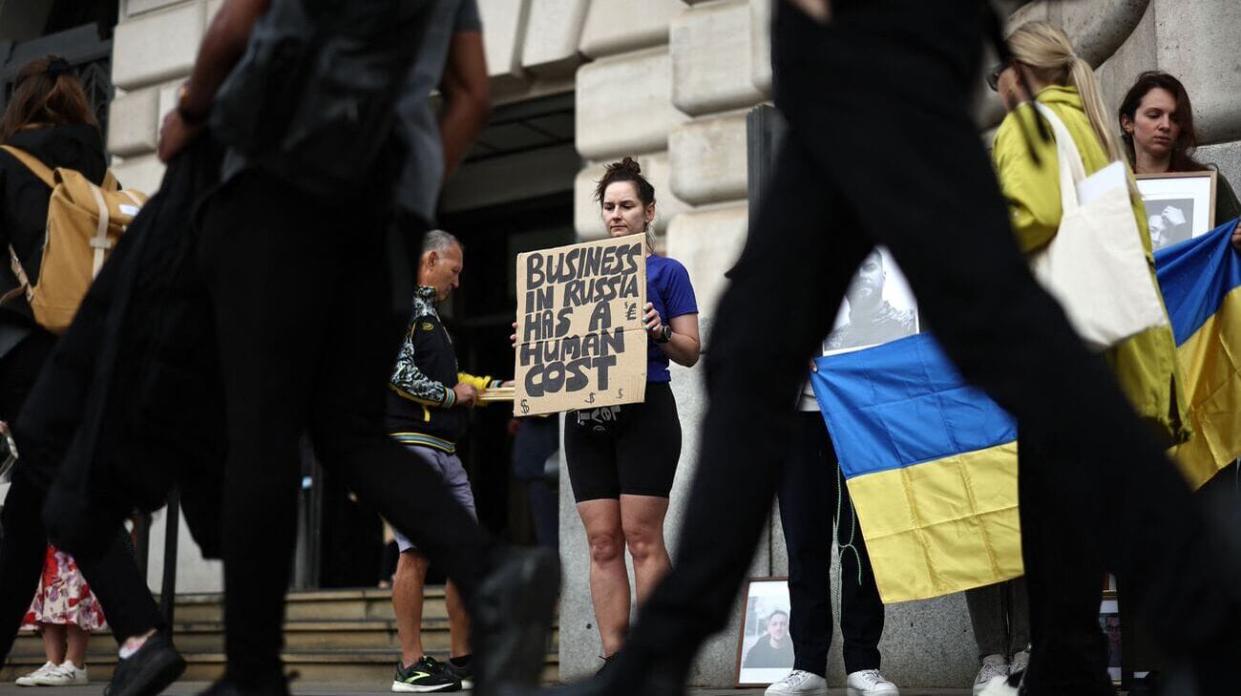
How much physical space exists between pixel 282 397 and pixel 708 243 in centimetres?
504

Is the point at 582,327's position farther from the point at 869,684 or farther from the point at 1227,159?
the point at 1227,159

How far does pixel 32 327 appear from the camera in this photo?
183 inches

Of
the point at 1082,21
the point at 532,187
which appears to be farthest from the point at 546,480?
the point at 532,187

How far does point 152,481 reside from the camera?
10.6 ft

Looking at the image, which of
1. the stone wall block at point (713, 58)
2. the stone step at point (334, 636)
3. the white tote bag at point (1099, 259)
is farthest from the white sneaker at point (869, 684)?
the stone wall block at point (713, 58)

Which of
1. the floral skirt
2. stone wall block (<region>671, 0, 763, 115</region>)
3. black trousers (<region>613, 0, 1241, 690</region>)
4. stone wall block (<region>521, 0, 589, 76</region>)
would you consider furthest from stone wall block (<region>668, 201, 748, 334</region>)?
black trousers (<region>613, 0, 1241, 690</region>)

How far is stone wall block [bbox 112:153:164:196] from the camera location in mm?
11039

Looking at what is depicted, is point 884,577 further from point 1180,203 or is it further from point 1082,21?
point 1082,21

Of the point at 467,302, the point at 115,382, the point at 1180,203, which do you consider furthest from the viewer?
the point at 467,302

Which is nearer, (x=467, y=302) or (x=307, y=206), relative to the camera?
(x=307, y=206)

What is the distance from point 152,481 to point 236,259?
562 mm

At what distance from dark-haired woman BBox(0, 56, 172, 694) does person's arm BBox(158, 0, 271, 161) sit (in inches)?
31.0

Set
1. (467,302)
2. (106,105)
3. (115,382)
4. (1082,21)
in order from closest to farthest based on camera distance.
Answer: (115,382) → (1082,21) → (106,105) → (467,302)

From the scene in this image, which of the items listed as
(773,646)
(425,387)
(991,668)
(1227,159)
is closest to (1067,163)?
(1227,159)
